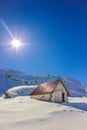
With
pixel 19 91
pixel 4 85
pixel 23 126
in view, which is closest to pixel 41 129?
pixel 23 126

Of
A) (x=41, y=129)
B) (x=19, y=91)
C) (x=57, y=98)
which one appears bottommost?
(x=41, y=129)

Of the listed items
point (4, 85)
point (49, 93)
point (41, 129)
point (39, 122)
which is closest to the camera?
point (41, 129)

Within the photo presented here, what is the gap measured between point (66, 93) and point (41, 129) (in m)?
29.3

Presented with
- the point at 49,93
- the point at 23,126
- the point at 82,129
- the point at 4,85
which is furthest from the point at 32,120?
the point at 4,85

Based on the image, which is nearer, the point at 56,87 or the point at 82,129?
the point at 82,129

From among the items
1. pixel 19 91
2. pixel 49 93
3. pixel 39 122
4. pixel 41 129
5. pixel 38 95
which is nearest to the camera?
pixel 41 129

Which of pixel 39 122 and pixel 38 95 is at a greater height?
pixel 38 95

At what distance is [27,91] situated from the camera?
8662 cm

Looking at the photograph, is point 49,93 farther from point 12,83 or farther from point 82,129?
point 12,83

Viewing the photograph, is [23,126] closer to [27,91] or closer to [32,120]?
[32,120]

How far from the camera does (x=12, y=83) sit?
178 meters

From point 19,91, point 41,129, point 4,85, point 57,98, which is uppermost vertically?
point 4,85

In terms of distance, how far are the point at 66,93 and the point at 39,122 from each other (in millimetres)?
27213

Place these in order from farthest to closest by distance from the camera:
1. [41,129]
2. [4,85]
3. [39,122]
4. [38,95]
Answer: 1. [4,85]
2. [38,95]
3. [39,122]
4. [41,129]
